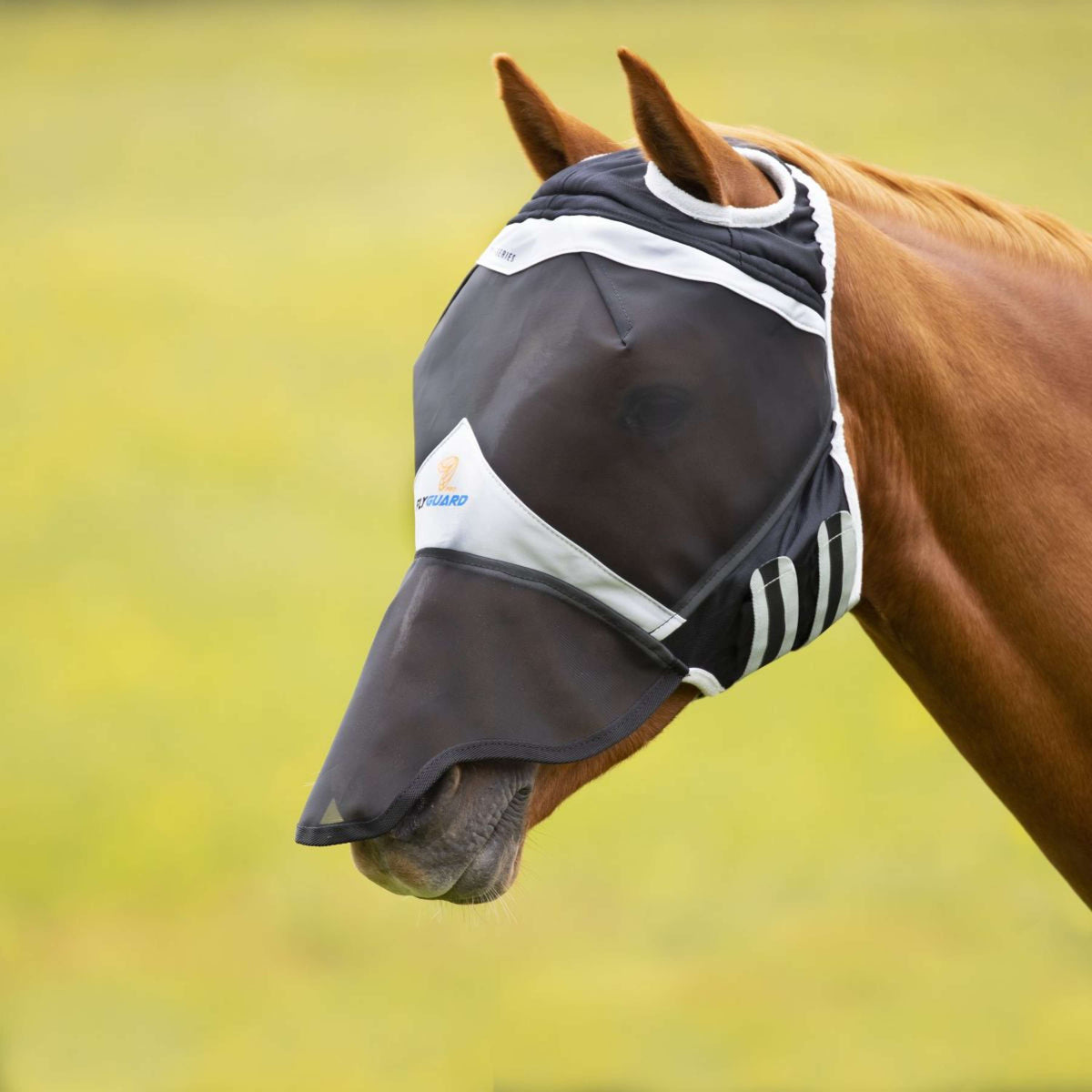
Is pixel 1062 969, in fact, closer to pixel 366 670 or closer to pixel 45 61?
pixel 366 670

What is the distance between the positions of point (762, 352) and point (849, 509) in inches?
6.7

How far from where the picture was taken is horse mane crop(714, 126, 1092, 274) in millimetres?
1221

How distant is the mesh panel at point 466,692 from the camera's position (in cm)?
99

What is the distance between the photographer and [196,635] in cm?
511

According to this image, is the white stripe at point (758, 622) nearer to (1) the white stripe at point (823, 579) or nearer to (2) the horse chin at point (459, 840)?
(1) the white stripe at point (823, 579)

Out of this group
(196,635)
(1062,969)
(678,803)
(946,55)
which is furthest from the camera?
(946,55)

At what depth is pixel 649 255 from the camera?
1047mm

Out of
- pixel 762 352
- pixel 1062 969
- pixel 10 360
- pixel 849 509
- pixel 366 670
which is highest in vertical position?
pixel 762 352

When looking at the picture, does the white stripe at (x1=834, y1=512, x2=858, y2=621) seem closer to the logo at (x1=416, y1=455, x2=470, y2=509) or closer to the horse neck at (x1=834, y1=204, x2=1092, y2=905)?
the horse neck at (x1=834, y1=204, x2=1092, y2=905)

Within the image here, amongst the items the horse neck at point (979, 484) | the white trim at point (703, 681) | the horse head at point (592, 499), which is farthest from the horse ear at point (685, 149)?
the white trim at point (703, 681)

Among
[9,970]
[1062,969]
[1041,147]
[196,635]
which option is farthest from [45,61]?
[1062,969]

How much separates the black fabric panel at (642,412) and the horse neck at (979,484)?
0.41 ft

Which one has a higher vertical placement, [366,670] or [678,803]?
[366,670]

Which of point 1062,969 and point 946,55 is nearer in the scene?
point 1062,969
